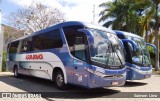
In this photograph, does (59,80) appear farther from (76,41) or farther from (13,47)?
(13,47)

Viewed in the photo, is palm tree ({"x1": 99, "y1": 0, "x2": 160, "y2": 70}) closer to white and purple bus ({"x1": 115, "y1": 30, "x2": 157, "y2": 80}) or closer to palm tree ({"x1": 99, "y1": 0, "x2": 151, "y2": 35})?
palm tree ({"x1": 99, "y1": 0, "x2": 151, "y2": 35})

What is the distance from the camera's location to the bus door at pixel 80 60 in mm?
11102

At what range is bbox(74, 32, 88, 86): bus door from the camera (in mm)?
11102

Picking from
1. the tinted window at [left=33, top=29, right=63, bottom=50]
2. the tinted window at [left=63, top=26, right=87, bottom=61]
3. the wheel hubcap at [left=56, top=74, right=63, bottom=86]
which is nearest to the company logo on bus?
the tinted window at [left=33, top=29, right=63, bottom=50]

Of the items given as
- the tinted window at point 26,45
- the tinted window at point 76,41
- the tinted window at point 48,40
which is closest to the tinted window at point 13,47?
the tinted window at point 26,45

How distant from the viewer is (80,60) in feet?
37.4

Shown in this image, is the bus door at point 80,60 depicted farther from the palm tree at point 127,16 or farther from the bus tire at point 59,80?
the palm tree at point 127,16

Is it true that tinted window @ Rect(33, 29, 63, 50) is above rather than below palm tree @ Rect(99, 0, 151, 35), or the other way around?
below

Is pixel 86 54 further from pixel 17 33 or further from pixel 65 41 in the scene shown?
pixel 17 33

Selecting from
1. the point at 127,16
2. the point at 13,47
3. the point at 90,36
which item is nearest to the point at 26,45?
the point at 13,47

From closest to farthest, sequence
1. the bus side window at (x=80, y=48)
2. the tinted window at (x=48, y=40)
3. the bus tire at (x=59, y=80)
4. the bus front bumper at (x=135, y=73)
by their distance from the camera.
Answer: the bus side window at (x=80, y=48)
the bus tire at (x=59, y=80)
the tinted window at (x=48, y=40)
the bus front bumper at (x=135, y=73)

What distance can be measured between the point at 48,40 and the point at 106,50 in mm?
→ 4135

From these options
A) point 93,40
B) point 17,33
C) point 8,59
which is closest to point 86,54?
point 93,40

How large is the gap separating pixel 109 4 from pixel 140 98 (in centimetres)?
2894
